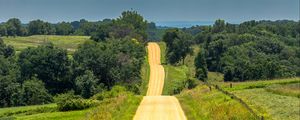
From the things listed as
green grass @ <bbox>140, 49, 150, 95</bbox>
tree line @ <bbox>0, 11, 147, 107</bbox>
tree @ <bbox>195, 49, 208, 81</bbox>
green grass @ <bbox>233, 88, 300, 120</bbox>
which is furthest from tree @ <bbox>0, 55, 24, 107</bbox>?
green grass @ <bbox>233, 88, 300, 120</bbox>

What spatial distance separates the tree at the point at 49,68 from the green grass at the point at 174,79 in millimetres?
28931

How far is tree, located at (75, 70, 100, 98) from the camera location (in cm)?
13625

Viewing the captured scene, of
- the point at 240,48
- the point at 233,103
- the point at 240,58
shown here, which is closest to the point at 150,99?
the point at 233,103

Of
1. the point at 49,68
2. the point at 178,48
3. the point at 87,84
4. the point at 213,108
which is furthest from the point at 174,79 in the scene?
the point at 213,108

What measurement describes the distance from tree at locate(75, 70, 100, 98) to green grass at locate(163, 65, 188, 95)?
1795 cm

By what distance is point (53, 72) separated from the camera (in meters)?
156

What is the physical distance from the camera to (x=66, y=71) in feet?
508

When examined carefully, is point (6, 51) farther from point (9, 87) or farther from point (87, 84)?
point (87, 84)

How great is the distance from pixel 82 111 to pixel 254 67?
95.1 meters

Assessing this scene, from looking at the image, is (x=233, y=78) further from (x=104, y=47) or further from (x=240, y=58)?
(x=104, y=47)

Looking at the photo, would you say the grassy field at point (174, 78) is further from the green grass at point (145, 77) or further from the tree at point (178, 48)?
the green grass at point (145, 77)

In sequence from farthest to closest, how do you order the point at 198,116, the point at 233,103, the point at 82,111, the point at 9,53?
the point at 9,53, the point at 82,111, the point at 233,103, the point at 198,116

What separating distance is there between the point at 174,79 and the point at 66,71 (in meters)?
33.2

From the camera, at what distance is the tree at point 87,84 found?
5364 inches
